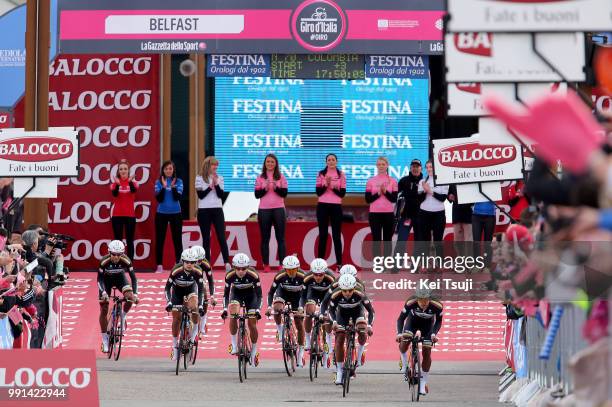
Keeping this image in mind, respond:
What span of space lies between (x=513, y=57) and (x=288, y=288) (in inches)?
435

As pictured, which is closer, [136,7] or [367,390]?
[367,390]

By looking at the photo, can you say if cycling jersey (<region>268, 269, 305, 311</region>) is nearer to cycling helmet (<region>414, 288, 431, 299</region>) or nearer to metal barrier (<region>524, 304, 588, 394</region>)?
cycling helmet (<region>414, 288, 431, 299</region>)

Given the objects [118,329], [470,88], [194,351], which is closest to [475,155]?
[194,351]

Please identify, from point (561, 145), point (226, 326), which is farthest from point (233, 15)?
point (561, 145)

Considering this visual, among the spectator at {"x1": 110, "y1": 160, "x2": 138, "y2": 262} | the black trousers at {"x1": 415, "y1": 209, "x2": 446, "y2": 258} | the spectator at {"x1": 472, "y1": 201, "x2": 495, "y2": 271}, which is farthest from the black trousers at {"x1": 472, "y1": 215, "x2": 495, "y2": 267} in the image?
the spectator at {"x1": 110, "y1": 160, "x2": 138, "y2": 262}

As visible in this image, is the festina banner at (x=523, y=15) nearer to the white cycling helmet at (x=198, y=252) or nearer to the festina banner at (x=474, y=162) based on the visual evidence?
the festina banner at (x=474, y=162)

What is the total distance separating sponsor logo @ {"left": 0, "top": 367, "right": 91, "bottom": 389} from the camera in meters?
14.6

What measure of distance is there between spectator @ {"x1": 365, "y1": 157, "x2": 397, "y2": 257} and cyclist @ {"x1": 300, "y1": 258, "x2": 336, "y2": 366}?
2.95 metres

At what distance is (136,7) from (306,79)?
3.50 m

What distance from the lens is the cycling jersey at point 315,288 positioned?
70.5ft

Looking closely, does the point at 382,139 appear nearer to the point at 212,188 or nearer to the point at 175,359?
the point at 212,188

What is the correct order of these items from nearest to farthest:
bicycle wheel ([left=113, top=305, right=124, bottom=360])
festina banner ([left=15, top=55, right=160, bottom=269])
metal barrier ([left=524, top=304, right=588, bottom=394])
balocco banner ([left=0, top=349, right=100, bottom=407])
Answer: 1. metal barrier ([left=524, top=304, right=588, bottom=394])
2. balocco banner ([left=0, top=349, right=100, bottom=407])
3. bicycle wheel ([left=113, top=305, right=124, bottom=360])
4. festina banner ([left=15, top=55, right=160, bottom=269])

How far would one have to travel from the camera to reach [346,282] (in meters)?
19.9

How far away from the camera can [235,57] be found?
88.1 feet
